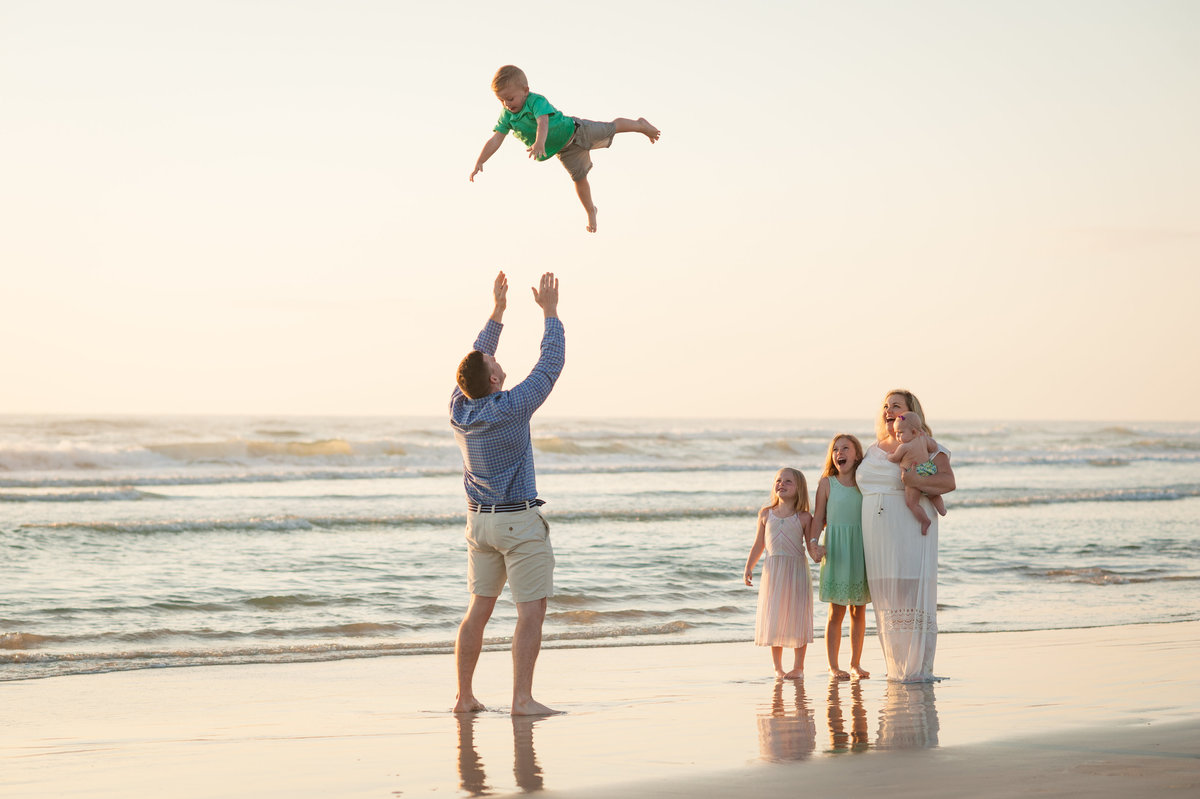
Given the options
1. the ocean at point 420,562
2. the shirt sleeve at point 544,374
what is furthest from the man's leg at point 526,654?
the ocean at point 420,562

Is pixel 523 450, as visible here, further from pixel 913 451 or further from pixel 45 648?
pixel 45 648

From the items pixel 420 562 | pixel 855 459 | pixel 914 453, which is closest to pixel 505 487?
pixel 914 453

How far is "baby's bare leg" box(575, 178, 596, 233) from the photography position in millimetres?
5809

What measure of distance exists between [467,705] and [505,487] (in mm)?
1190

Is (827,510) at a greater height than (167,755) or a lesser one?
greater

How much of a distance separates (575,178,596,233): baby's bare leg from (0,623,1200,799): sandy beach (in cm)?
247

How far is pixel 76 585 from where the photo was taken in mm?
10797

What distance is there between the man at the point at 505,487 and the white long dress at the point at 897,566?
224 centimetres

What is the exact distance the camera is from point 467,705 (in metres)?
6.07

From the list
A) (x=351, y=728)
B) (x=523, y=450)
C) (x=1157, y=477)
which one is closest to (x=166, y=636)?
(x=351, y=728)

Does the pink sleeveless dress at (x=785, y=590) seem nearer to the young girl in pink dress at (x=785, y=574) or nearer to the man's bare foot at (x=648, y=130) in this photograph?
the young girl in pink dress at (x=785, y=574)

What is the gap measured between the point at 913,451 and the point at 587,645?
9.79 feet

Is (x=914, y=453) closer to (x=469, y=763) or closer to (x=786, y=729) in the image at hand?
(x=786, y=729)

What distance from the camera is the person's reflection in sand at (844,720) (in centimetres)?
507
